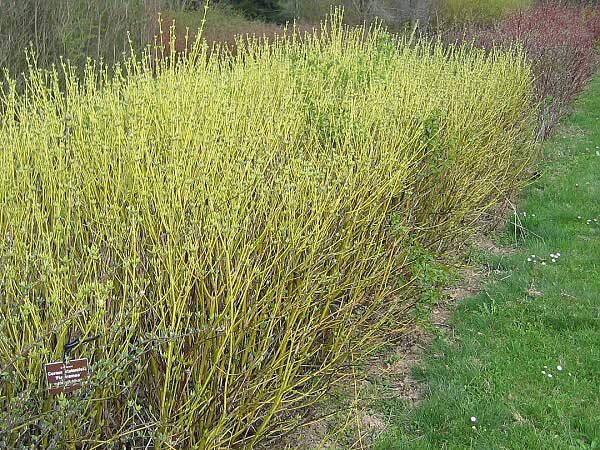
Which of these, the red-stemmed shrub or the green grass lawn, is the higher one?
the red-stemmed shrub

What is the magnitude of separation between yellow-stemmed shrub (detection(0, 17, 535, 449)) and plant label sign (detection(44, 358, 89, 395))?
47 millimetres

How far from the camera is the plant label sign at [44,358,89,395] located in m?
1.51

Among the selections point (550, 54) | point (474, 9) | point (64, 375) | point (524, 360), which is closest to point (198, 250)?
point (64, 375)

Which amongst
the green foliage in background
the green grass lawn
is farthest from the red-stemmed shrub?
the green foliage in background

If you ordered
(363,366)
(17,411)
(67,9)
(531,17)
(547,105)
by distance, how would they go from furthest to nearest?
1. (531,17)
2. (547,105)
3. (67,9)
4. (363,366)
5. (17,411)

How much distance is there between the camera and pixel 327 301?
98.1 inches

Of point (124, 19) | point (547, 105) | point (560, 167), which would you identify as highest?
point (124, 19)

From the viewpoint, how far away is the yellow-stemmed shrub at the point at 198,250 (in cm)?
175

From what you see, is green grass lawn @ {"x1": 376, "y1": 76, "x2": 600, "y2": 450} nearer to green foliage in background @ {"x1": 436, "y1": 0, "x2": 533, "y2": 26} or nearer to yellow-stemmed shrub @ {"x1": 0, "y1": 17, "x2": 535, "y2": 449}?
yellow-stemmed shrub @ {"x1": 0, "y1": 17, "x2": 535, "y2": 449}

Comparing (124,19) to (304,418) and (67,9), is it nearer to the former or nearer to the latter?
(67,9)

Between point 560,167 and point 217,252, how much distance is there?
6.22 m

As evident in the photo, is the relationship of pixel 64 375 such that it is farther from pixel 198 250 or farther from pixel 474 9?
pixel 474 9

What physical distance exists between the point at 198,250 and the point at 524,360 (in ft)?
7.48

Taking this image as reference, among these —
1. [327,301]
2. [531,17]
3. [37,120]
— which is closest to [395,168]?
[327,301]
